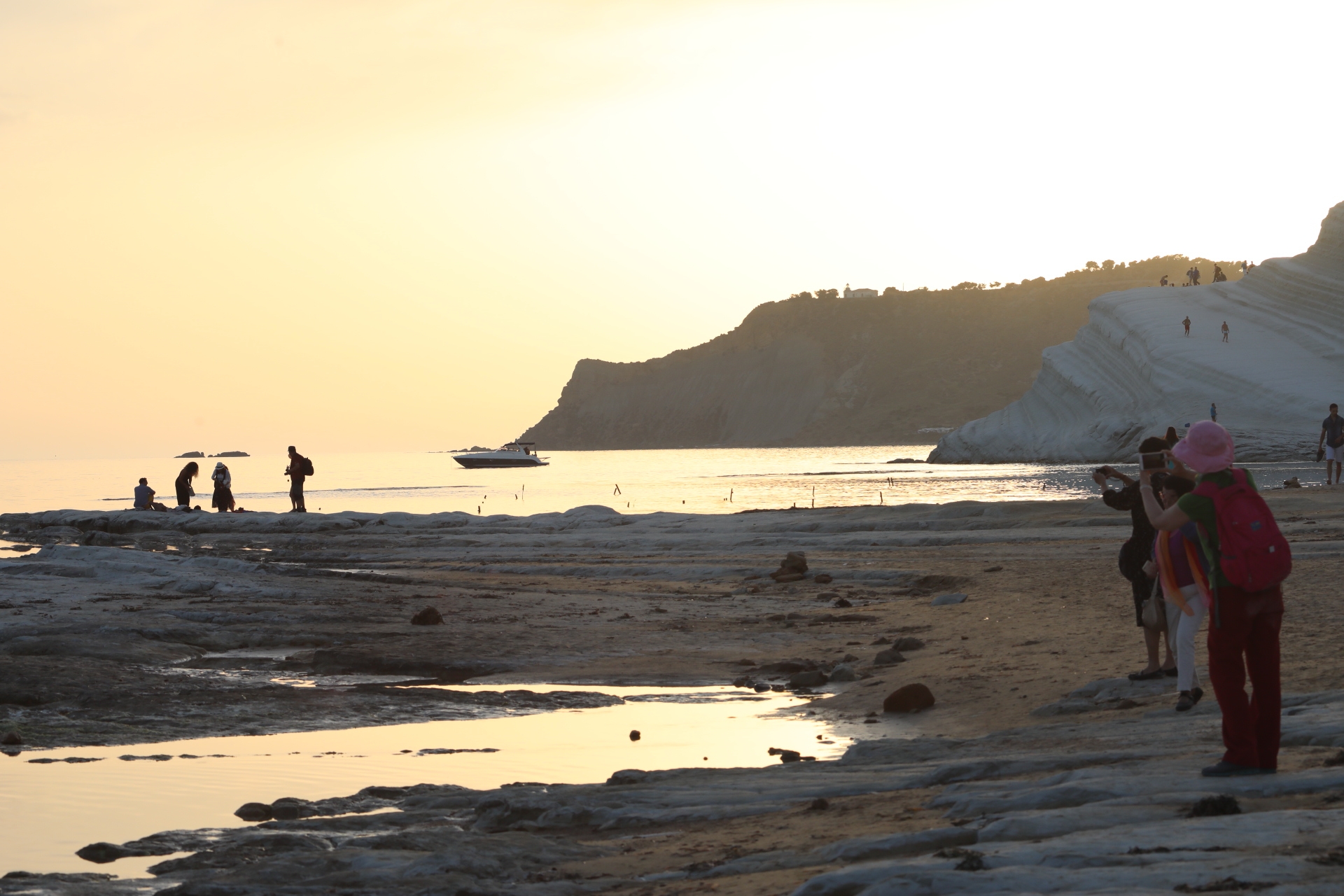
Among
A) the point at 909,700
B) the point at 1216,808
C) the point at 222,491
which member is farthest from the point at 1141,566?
the point at 222,491

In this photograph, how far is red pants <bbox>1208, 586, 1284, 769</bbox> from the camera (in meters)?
5.81

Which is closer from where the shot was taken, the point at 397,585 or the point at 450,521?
the point at 397,585

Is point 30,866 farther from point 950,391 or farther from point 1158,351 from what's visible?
point 950,391

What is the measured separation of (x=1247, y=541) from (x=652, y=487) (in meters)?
62.1

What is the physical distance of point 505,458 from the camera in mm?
114062

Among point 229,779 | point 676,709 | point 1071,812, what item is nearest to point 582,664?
point 676,709

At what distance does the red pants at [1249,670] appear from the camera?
19.1ft

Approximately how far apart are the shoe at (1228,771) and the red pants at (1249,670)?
32 millimetres

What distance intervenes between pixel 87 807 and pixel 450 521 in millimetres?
28594

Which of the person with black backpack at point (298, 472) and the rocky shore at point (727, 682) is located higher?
the person with black backpack at point (298, 472)

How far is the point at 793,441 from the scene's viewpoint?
179750 millimetres

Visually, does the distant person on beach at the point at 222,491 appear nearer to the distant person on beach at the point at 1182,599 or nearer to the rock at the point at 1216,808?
the distant person on beach at the point at 1182,599

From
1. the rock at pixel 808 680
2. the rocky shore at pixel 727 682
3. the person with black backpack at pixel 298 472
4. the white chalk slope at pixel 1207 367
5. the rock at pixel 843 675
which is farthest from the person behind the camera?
the white chalk slope at pixel 1207 367

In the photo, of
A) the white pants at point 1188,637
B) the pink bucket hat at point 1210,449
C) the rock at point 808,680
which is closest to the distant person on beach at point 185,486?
the rock at point 808,680
